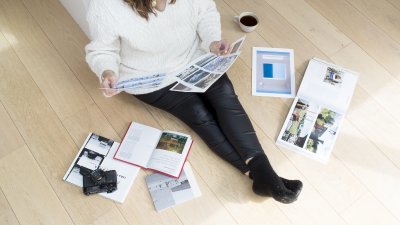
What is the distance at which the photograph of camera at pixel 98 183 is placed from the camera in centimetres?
142

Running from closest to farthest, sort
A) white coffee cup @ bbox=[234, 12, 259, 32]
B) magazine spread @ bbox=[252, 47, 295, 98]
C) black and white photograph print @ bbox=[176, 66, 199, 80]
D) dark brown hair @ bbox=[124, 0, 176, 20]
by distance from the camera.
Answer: dark brown hair @ bbox=[124, 0, 176, 20]
black and white photograph print @ bbox=[176, 66, 199, 80]
magazine spread @ bbox=[252, 47, 295, 98]
white coffee cup @ bbox=[234, 12, 259, 32]

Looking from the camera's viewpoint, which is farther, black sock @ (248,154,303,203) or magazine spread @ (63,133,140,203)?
magazine spread @ (63,133,140,203)

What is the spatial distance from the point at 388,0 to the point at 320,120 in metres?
0.87

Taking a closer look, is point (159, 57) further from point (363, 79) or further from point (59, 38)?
point (363, 79)

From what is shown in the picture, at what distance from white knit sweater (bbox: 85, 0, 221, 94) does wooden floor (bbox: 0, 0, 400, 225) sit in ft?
0.93

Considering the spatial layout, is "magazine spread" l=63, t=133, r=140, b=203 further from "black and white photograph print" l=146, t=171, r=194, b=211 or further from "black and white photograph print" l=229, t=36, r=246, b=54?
"black and white photograph print" l=229, t=36, r=246, b=54

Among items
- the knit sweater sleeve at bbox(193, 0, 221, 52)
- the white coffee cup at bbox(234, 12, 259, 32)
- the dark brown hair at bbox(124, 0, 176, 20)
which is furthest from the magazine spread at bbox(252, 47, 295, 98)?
the dark brown hair at bbox(124, 0, 176, 20)

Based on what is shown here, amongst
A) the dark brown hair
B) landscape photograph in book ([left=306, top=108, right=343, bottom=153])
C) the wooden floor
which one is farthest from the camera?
landscape photograph in book ([left=306, top=108, right=343, bottom=153])

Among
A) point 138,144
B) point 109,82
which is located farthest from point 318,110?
point 109,82

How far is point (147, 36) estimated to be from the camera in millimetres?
1292

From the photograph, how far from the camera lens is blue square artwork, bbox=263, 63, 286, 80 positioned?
1704 mm

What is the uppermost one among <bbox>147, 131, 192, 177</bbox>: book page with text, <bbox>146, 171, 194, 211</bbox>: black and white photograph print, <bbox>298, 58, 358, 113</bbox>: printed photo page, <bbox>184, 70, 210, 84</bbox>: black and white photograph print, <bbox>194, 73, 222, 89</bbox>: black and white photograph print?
<bbox>184, 70, 210, 84</bbox>: black and white photograph print

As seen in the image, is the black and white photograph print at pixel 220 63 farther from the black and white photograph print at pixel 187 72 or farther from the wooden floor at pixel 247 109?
the wooden floor at pixel 247 109

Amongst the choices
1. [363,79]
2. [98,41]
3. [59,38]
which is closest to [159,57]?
[98,41]
